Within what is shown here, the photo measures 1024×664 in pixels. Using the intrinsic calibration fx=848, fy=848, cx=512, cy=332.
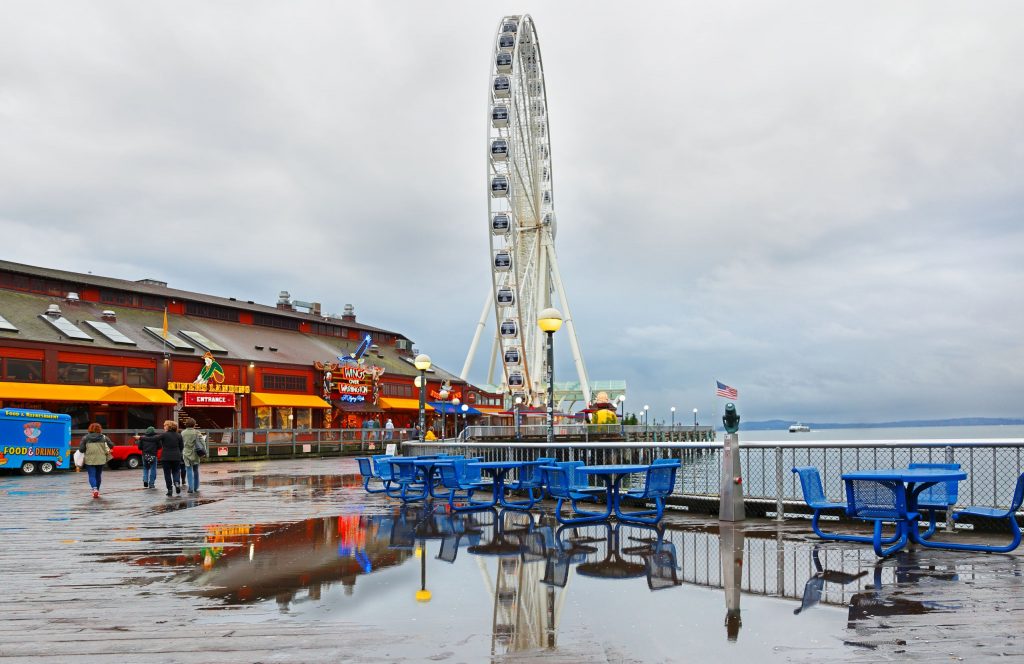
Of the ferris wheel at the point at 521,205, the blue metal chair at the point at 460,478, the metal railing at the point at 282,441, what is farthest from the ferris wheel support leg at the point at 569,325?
the blue metal chair at the point at 460,478

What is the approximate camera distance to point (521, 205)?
61.8 meters

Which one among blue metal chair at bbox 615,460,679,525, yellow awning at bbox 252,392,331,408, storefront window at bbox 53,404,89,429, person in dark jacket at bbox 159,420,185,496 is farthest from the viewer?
yellow awning at bbox 252,392,331,408

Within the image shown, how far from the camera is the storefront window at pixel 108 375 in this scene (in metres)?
43.1

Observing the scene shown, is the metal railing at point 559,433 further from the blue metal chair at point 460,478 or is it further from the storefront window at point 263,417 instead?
the blue metal chair at point 460,478

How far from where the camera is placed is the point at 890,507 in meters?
9.95

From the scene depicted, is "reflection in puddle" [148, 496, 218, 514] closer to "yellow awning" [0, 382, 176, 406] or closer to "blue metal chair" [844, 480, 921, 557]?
"blue metal chair" [844, 480, 921, 557]

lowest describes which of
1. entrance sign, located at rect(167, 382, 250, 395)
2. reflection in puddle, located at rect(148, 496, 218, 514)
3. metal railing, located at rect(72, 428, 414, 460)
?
metal railing, located at rect(72, 428, 414, 460)

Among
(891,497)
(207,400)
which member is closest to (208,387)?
(207,400)

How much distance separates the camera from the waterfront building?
41.5m

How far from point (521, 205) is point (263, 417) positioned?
23.6 meters

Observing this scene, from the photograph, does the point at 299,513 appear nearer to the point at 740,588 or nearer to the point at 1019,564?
the point at 740,588

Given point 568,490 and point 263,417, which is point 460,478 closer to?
point 568,490

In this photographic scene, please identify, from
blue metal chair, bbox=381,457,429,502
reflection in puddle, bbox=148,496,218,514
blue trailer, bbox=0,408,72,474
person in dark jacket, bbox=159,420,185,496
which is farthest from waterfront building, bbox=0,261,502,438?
blue metal chair, bbox=381,457,429,502

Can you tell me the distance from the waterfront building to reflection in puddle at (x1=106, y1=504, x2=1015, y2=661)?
3327cm
